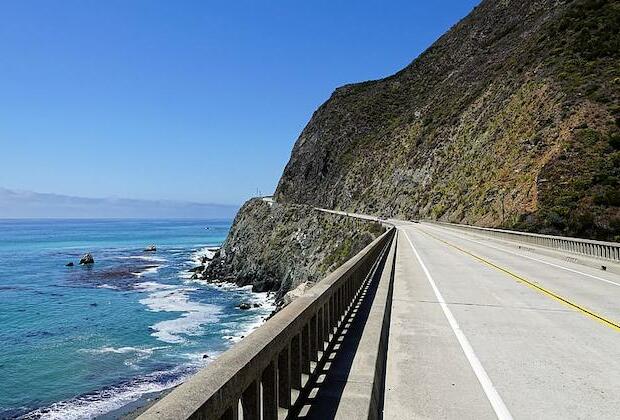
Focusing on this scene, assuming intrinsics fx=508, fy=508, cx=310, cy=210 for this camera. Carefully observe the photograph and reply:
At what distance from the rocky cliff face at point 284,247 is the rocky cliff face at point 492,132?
13.1 meters

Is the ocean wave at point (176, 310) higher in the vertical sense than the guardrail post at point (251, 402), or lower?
lower

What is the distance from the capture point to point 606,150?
38.7m

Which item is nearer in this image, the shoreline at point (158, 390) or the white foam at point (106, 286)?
the shoreline at point (158, 390)

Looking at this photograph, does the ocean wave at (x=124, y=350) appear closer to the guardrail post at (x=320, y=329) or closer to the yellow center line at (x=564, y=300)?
the yellow center line at (x=564, y=300)

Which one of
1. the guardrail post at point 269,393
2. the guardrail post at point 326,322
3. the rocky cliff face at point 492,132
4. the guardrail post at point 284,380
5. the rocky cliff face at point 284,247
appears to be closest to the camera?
the guardrail post at point 269,393

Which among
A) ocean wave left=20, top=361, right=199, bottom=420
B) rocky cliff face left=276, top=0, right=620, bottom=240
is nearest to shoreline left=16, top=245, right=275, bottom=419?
ocean wave left=20, top=361, right=199, bottom=420

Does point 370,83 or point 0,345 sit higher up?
point 370,83

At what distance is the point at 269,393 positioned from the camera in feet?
11.3

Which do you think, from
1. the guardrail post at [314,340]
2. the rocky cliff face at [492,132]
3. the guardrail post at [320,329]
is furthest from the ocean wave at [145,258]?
the guardrail post at [314,340]

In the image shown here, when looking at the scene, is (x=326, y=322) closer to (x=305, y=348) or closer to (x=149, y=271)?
(x=305, y=348)

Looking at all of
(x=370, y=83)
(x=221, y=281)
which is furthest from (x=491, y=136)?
(x=370, y=83)

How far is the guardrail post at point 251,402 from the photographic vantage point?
9.89ft

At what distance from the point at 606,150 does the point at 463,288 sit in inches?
1204

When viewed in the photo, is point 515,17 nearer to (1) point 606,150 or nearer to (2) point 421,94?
(2) point 421,94
